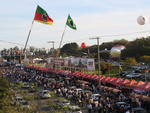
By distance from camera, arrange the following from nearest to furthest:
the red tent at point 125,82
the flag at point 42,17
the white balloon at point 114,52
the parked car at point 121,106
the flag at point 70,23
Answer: the parked car at point 121,106, the red tent at point 125,82, the flag at point 42,17, the flag at point 70,23, the white balloon at point 114,52

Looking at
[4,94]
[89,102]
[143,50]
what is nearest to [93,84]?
[89,102]

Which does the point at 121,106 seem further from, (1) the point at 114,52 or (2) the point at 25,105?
(1) the point at 114,52

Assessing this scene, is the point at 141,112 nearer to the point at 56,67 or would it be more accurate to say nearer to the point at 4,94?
the point at 4,94

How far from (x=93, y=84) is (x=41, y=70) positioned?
1985 cm

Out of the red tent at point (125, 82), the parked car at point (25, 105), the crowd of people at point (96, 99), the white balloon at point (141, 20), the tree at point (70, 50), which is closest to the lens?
the white balloon at point (141, 20)

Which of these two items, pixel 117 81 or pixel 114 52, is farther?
pixel 114 52

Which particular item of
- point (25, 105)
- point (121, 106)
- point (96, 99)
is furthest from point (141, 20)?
point (25, 105)

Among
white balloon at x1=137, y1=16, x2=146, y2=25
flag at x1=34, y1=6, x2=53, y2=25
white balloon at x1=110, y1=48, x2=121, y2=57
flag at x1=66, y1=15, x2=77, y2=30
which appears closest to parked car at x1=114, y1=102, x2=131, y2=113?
white balloon at x1=137, y1=16, x2=146, y2=25

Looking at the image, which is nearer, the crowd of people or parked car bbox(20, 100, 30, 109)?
the crowd of people

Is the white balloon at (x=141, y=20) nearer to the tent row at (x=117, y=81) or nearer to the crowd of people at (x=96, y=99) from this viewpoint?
the crowd of people at (x=96, y=99)

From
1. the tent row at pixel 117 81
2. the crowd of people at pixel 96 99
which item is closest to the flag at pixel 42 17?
the crowd of people at pixel 96 99

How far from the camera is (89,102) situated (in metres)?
25.0

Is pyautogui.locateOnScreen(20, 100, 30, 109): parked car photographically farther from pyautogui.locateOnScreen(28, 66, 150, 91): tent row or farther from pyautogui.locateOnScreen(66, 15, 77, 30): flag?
pyautogui.locateOnScreen(66, 15, 77, 30): flag

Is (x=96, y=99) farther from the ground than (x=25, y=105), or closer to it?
farther from the ground
